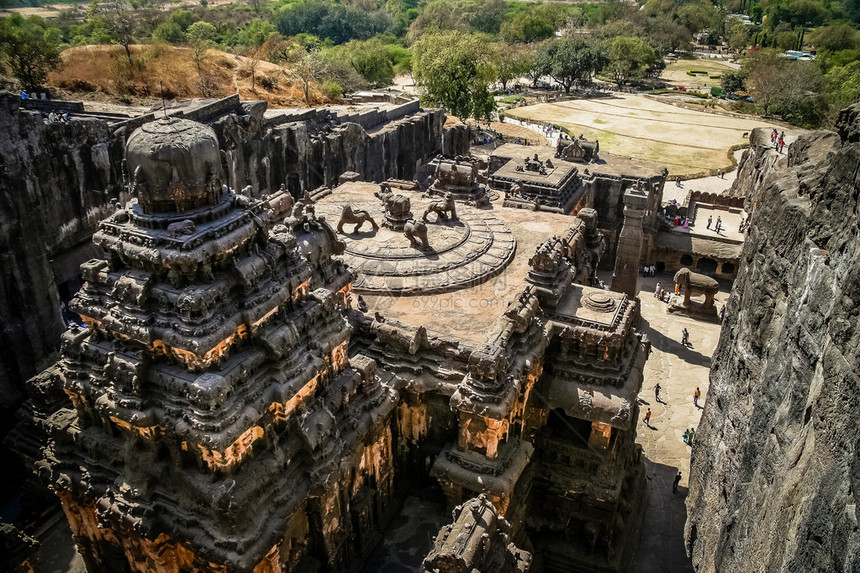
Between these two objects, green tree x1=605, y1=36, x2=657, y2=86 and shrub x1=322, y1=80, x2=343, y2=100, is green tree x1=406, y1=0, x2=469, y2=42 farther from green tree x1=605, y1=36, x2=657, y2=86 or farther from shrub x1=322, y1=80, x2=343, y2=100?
shrub x1=322, y1=80, x2=343, y2=100

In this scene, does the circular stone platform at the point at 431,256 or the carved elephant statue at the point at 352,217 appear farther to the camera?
the carved elephant statue at the point at 352,217

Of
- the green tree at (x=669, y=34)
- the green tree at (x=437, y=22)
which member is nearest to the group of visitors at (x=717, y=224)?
the green tree at (x=437, y=22)

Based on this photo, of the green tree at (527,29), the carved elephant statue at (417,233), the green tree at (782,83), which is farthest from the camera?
the green tree at (527,29)

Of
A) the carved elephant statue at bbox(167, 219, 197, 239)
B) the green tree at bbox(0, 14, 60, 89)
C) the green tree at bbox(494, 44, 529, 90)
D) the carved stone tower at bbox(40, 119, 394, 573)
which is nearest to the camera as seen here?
the carved elephant statue at bbox(167, 219, 197, 239)

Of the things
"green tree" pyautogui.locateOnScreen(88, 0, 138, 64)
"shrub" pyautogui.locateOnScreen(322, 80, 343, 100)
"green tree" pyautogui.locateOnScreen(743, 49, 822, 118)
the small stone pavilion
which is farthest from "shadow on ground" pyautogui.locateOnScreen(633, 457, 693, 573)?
"green tree" pyautogui.locateOnScreen(743, 49, 822, 118)

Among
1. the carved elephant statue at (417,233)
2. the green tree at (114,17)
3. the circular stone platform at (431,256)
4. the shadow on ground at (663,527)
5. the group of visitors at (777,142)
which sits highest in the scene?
the green tree at (114,17)

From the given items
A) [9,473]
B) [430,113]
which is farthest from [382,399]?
[430,113]

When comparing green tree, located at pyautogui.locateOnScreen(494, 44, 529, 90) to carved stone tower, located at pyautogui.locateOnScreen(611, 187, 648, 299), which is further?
green tree, located at pyautogui.locateOnScreen(494, 44, 529, 90)

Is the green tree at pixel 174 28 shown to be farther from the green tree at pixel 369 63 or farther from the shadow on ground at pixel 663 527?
the shadow on ground at pixel 663 527

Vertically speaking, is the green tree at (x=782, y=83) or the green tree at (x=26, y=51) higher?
the green tree at (x=26, y=51)
